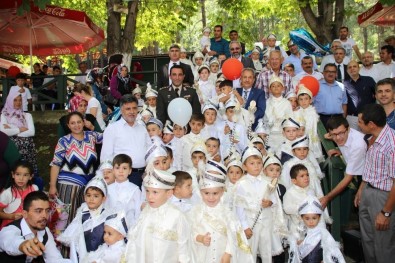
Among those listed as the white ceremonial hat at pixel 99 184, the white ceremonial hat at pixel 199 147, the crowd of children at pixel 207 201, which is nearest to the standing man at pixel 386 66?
the crowd of children at pixel 207 201

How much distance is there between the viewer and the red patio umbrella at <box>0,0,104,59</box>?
1608cm

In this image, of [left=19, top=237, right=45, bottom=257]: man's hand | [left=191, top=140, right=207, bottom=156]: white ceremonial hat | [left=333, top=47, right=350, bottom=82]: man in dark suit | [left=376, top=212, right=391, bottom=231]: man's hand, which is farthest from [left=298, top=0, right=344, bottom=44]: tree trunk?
[left=19, top=237, right=45, bottom=257]: man's hand

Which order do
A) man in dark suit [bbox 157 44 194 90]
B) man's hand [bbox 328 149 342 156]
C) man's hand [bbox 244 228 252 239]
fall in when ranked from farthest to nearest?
man in dark suit [bbox 157 44 194 90]
man's hand [bbox 328 149 342 156]
man's hand [bbox 244 228 252 239]

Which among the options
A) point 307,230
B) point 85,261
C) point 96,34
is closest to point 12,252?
point 85,261

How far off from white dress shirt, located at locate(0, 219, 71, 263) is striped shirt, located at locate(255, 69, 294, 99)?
234 inches

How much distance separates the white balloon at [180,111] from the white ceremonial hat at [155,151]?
1.68m

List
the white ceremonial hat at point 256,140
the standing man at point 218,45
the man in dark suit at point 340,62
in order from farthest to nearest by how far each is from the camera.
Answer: the standing man at point 218,45, the man in dark suit at point 340,62, the white ceremonial hat at point 256,140

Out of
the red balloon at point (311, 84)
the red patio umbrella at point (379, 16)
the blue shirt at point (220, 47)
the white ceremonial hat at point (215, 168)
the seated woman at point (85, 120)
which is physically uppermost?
the red patio umbrella at point (379, 16)

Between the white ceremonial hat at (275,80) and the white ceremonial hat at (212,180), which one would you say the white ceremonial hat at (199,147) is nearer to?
the white ceremonial hat at (212,180)

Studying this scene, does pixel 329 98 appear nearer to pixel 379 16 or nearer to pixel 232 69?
pixel 232 69

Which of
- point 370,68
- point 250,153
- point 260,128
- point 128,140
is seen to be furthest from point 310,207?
point 370,68

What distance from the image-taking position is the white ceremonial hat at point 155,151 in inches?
290

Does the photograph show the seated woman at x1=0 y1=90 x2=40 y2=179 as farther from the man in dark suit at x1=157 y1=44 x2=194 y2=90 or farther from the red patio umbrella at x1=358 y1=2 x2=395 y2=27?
the red patio umbrella at x1=358 y1=2 x2=395 y2=27

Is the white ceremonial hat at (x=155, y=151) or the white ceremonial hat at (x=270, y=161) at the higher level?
the white ceremonial hat at (x=155, y=151)
